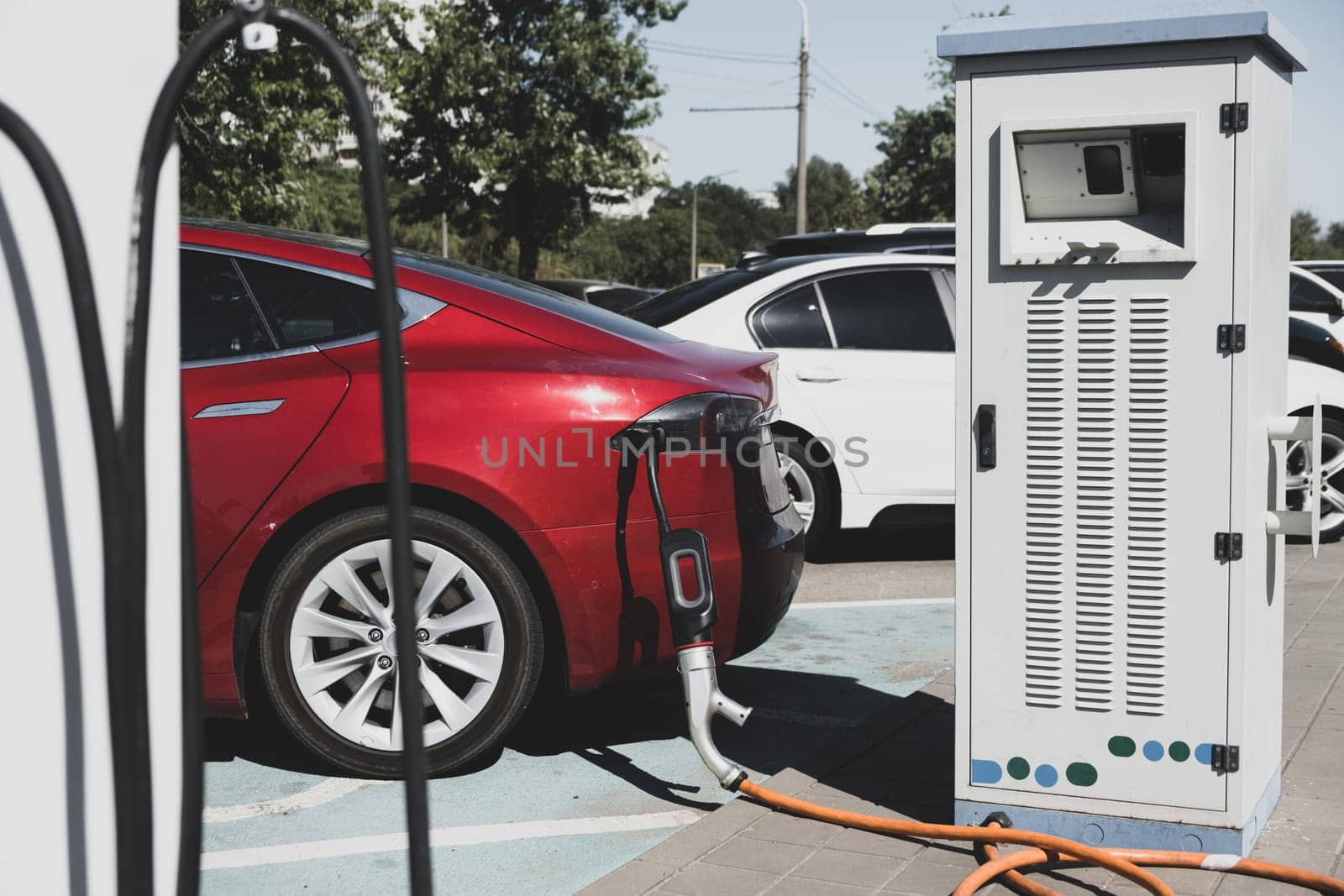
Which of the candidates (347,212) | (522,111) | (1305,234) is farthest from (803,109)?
(1305,234)

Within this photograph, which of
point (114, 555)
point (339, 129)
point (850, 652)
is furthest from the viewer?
point (339, 129)

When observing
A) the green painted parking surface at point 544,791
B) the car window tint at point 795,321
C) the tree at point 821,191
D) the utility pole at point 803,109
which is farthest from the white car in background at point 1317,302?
the tree at point 821,191

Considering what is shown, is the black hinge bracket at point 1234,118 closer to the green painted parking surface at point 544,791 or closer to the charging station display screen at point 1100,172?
the charging station display screen at point 1100,172

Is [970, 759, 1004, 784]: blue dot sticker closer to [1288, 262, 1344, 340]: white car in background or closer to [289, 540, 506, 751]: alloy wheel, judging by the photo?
[289, 540, 506, 751]: alloy wheel

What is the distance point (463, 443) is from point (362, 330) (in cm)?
49

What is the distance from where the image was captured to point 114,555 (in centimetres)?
141

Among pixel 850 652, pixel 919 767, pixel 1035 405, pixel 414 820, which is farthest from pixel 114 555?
pixel 850 652

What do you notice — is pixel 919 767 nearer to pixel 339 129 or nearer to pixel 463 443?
pixel 463 443

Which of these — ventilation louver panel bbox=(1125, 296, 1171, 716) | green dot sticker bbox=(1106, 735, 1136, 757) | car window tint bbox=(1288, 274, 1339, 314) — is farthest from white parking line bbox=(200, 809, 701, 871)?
car window tint bbox=(1288, 274, 1339, 314)

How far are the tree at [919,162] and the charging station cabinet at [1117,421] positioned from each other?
35991 mm

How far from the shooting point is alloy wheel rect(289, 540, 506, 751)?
4090mm

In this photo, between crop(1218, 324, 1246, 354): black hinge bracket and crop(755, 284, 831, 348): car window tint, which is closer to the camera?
crop(1218, 324, 1246, 354): black hinge bracket

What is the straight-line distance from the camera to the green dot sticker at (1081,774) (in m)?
3.51

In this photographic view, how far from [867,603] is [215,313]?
362 centimetres
